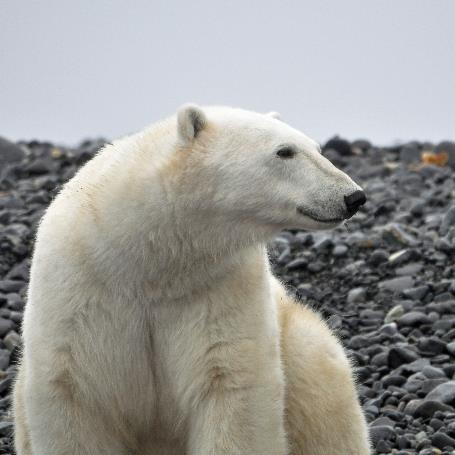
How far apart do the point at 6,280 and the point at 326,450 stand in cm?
464

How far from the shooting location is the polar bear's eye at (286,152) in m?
5.83

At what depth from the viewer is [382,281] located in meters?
10.3

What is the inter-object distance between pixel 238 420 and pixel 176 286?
0.74 metres

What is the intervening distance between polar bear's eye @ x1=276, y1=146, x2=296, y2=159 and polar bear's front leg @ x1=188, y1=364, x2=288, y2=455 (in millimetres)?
1108

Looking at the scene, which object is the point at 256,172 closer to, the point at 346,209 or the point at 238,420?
the point at 346,209

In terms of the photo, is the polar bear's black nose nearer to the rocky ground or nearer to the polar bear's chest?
the polar bear's chest

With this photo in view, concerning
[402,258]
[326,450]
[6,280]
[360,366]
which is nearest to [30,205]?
[6,280]

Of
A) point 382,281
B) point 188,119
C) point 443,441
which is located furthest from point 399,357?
point 188,119

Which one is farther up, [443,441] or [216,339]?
[216,339]

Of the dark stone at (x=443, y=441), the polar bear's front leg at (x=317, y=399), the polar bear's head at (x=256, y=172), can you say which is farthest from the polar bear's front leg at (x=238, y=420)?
the dark stone at (x=443, y=441)

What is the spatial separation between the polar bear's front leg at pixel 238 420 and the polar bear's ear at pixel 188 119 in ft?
4.19

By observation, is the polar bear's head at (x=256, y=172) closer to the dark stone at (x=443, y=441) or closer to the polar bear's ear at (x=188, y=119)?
the polar bear's ear at (x=188, y=119)

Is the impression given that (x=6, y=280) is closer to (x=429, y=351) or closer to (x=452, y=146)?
(x=429, y=351)

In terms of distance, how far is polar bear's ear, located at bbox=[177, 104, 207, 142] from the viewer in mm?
5840
